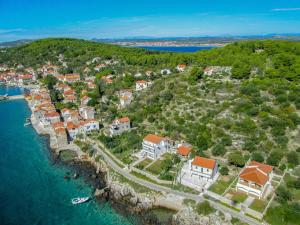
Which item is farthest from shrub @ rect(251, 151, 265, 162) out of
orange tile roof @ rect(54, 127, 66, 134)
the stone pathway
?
orange tile roof @ rect(54, 127, 66, 134)

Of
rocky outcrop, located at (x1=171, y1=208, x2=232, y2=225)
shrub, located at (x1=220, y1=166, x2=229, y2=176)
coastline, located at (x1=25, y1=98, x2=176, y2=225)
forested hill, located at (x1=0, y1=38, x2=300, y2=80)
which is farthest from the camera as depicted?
forested hill, located at (x1=0, y1=38, x2=300, y2=80)

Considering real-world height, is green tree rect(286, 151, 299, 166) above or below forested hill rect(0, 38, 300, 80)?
below

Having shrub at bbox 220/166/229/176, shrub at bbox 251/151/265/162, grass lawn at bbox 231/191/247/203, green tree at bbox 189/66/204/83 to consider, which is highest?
green tree at bbox 189/66/204/83

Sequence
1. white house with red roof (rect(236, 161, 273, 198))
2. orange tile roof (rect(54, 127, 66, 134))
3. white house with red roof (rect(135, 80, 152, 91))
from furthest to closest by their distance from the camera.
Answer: white house with red roof (rect(135, 80, 152, 91)) → orange tile roof (rect(54, 127, 66, 134)) → white house with red roof (rect(236, 161, 273, 198))

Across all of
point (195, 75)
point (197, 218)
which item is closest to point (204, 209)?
point (197, 218)

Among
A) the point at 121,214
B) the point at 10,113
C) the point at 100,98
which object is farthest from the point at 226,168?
the point at 10,113

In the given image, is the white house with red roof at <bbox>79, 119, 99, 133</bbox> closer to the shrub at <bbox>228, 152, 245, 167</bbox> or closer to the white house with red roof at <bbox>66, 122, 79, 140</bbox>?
the white house with red roof at <bbox>66, 122, 79, 140</bbox>

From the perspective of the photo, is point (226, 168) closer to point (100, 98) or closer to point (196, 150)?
point (196, 150)
